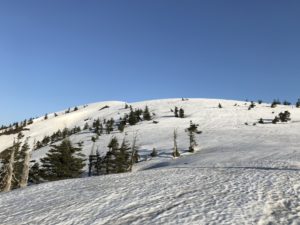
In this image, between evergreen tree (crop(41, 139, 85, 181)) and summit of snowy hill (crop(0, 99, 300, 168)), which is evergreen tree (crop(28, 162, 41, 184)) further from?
summit of snowy hill (crop(0, 99, 300, 168))

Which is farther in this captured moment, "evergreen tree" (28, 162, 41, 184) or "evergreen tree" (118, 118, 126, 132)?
"evergreen tree" (118, 118, 126, 132)

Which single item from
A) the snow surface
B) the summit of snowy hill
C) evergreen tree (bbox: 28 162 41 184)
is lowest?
evergreen tree (bbox: 28 162 41 184)

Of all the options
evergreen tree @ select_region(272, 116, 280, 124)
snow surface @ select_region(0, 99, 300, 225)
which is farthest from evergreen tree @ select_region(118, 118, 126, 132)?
snow surface @ select_region(0, 99, 300, 225)

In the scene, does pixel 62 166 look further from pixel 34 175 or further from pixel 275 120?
pixel 275 120

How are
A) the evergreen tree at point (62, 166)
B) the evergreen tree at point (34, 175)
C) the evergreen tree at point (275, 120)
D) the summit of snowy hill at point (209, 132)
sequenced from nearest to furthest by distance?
the evergreen tree at point (62, 166)
the summit of snowy hill at point (209, 132)
the evergreen tree at point (34, 175)
the evergreen tree at point (275, 120)

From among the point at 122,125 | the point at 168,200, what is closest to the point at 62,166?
the point at 168,200

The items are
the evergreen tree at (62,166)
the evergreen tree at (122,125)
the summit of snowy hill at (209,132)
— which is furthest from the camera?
the evergreen tree at (122,125)

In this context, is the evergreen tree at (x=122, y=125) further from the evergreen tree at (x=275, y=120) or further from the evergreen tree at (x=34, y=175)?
the evergreen tree at (x=34, y=175)

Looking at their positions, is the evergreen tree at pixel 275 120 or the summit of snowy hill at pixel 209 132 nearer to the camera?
the summit of snowy hill at pixel 209 132

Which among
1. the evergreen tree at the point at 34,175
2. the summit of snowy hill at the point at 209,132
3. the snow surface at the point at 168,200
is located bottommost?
the evergreen tree at the point at 34,175

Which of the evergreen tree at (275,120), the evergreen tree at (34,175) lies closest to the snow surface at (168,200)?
the evergreen tree at (34,175)

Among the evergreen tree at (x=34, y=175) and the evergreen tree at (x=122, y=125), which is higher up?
the evergreen tree at (x=122, y=125)

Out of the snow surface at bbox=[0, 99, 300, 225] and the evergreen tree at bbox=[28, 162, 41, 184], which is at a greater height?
the snow surface at bbox=[0, 99, 300, 225]

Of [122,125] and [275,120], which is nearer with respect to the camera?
[275,120]
